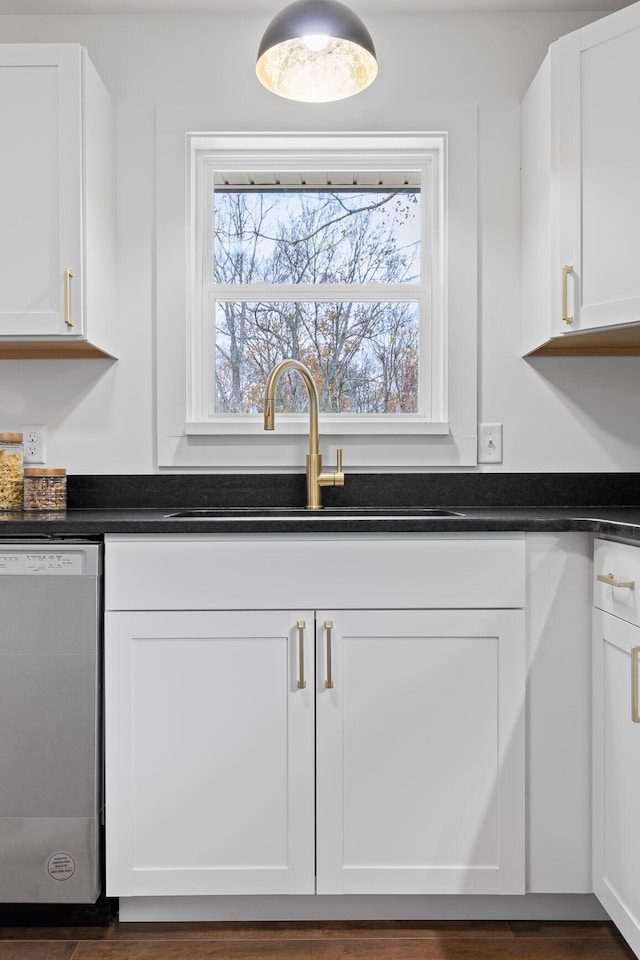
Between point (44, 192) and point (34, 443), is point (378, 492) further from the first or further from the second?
point (44, 192)

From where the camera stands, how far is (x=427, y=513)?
2.11 metres

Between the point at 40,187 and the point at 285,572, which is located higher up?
the point at 40,187

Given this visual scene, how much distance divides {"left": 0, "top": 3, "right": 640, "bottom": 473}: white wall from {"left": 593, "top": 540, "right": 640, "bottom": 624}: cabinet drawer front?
2.04ft

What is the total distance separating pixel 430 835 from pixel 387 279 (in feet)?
5.34

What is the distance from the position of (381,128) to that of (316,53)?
564 millimetres

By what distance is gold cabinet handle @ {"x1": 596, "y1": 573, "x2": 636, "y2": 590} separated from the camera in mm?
1436

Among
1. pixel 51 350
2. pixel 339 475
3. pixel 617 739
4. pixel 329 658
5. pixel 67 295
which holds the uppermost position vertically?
pixel 67 295

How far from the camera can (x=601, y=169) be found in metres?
1.80

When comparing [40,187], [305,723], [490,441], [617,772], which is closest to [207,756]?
[305,723]

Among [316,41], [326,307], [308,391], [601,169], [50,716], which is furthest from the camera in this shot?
[326,307]

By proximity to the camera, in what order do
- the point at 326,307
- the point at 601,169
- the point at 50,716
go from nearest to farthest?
the point at 50,716
the point at 601,169
the point at 326,307

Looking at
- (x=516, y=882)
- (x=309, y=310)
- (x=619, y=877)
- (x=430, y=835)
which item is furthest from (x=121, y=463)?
(x=619, y=877)

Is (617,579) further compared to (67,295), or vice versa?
(67,295)

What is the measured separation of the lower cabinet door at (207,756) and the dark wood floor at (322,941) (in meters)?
0.13
